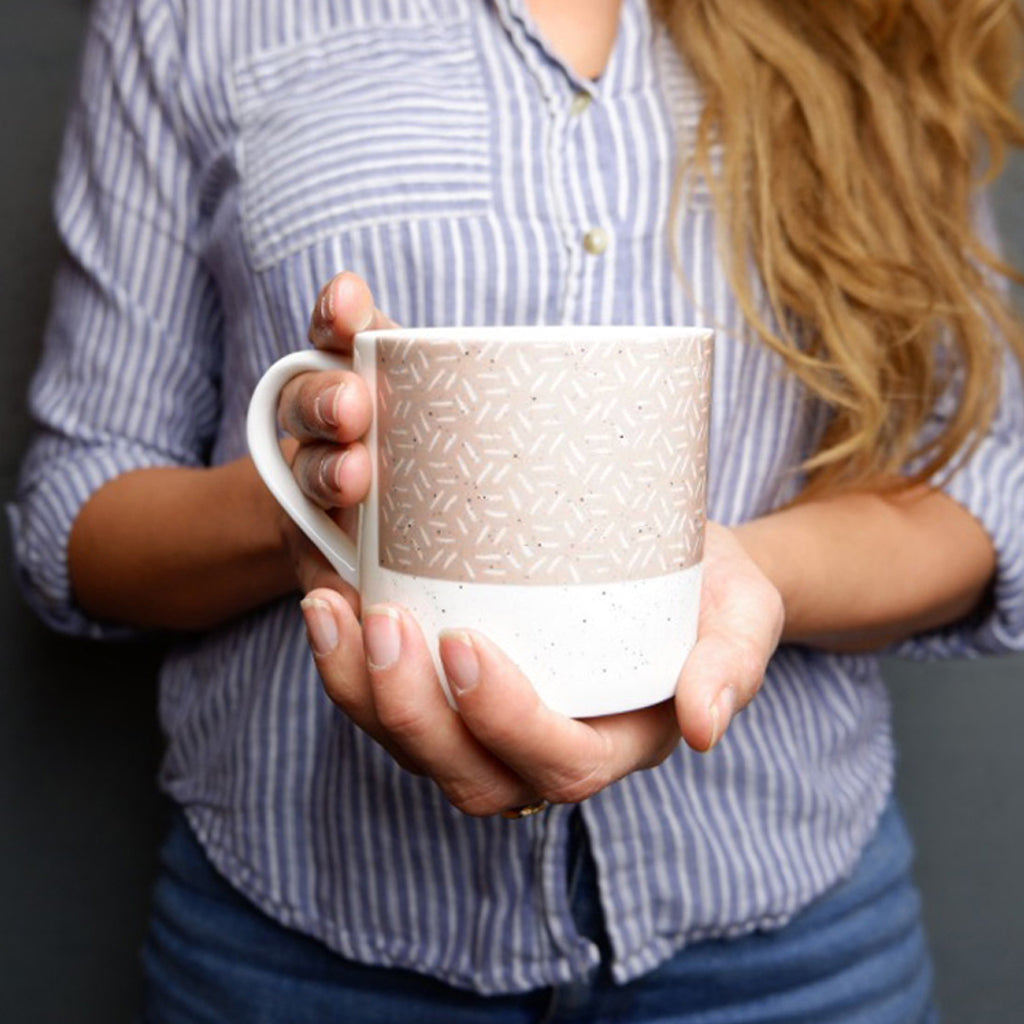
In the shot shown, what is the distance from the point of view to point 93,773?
133 centimetres

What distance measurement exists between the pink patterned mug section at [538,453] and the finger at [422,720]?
0.03 meters

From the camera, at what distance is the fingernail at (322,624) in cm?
54

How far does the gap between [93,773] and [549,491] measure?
98 cm

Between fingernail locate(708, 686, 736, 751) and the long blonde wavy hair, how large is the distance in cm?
28

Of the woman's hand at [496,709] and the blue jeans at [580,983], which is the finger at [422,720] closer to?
the woman's hand at [496,709]

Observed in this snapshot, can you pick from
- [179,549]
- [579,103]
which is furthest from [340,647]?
[579,103]

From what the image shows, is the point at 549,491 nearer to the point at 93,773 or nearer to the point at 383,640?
the point at 383,640

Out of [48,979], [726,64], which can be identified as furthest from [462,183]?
[48,979]

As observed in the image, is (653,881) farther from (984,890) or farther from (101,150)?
(984,890)

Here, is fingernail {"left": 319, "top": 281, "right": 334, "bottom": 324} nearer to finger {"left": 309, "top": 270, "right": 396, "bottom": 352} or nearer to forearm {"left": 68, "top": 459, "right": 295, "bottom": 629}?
finger {"left": 309, "top": 270, "right": 396, "bottom": 352}

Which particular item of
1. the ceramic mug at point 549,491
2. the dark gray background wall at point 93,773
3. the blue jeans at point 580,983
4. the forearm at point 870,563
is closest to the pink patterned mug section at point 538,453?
the ceramic mug at point 549,491

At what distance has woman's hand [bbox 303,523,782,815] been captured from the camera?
50 cm

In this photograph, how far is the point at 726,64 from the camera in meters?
0.83

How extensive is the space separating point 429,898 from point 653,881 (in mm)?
136
